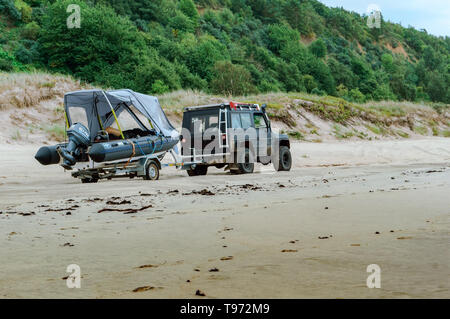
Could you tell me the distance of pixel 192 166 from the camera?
18469 millimetres

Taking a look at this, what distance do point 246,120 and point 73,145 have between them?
591 centimetres

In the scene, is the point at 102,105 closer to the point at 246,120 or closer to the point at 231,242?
A: the point at 246,120

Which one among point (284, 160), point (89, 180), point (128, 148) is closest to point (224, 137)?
point (284, 160)

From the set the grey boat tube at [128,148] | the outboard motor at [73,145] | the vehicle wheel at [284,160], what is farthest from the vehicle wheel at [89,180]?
the vehicle wheel at [284,160]

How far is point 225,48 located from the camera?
92438 millimetres

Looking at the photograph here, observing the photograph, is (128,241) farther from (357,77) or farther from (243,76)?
(357,77)

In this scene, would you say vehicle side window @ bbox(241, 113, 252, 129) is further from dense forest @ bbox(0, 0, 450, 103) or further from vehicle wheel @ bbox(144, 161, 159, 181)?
dense forest @ bbox(0, 0, 450, 103)

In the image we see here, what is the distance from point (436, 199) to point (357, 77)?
10281cm

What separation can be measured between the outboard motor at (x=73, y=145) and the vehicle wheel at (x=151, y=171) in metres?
1.77

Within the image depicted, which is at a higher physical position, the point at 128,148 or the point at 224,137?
the point at 224,137

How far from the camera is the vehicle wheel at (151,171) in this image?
15.8 m

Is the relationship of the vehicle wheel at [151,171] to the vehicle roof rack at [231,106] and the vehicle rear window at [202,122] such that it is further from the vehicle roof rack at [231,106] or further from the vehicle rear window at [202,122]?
the vehicle roof rack at [231,106]

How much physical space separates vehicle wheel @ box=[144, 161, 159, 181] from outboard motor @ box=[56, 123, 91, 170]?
1.77 metres

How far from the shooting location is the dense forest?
63.0 metres
